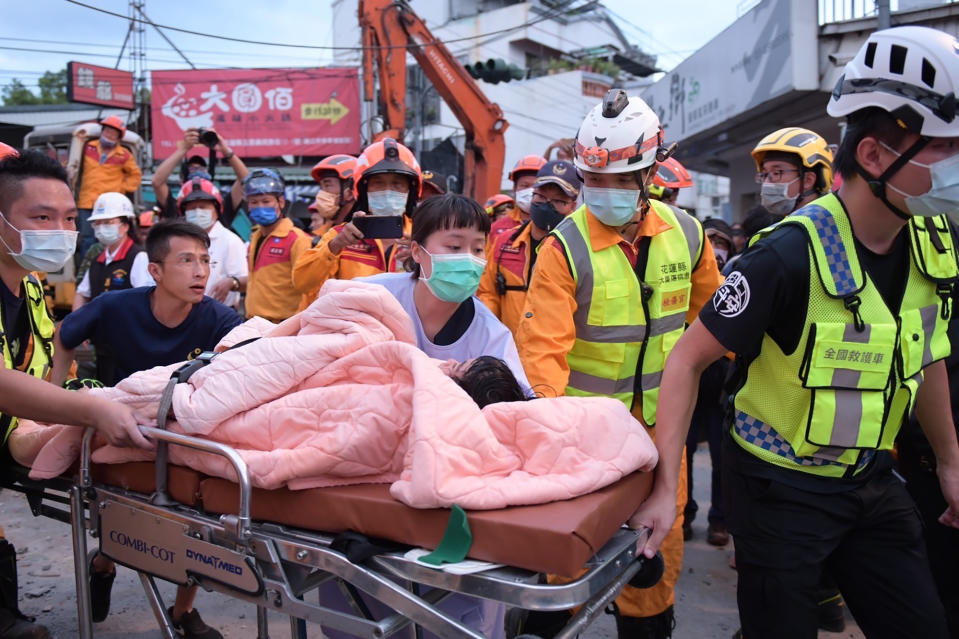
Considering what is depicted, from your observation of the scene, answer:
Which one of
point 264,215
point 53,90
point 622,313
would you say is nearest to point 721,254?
point 622,313

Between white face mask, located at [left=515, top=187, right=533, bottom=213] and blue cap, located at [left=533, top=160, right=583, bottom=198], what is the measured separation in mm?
1166

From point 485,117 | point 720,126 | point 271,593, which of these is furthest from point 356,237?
point 720,126

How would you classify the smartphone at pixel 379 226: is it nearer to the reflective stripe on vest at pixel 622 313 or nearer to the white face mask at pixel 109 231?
the reflective stripe on vest at pixel 622 313

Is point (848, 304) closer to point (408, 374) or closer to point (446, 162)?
point (408, 374)

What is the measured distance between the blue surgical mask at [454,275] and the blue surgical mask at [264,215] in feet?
10.9

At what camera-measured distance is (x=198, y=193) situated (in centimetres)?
614

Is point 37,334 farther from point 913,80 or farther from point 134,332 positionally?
point 913,80

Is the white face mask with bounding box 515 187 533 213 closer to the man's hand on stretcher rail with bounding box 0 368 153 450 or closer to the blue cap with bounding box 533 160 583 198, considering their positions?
the blue cap with bounding box 533 160 583 198

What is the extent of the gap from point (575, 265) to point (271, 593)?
1.63 meters

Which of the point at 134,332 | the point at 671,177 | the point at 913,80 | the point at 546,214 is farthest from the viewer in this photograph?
the point at 671,177

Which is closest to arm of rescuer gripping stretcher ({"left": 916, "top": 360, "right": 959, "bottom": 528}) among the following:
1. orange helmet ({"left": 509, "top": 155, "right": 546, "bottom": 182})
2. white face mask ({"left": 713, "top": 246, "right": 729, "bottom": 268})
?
white face mask ({"left": 713, "top": 246, "right": 729, "bottom": 268})

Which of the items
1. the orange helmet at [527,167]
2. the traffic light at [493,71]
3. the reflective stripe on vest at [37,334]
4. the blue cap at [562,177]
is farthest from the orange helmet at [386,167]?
the traffic light at [493,71]

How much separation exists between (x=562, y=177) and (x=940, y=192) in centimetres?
311

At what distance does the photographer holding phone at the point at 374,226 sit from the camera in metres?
4.06
